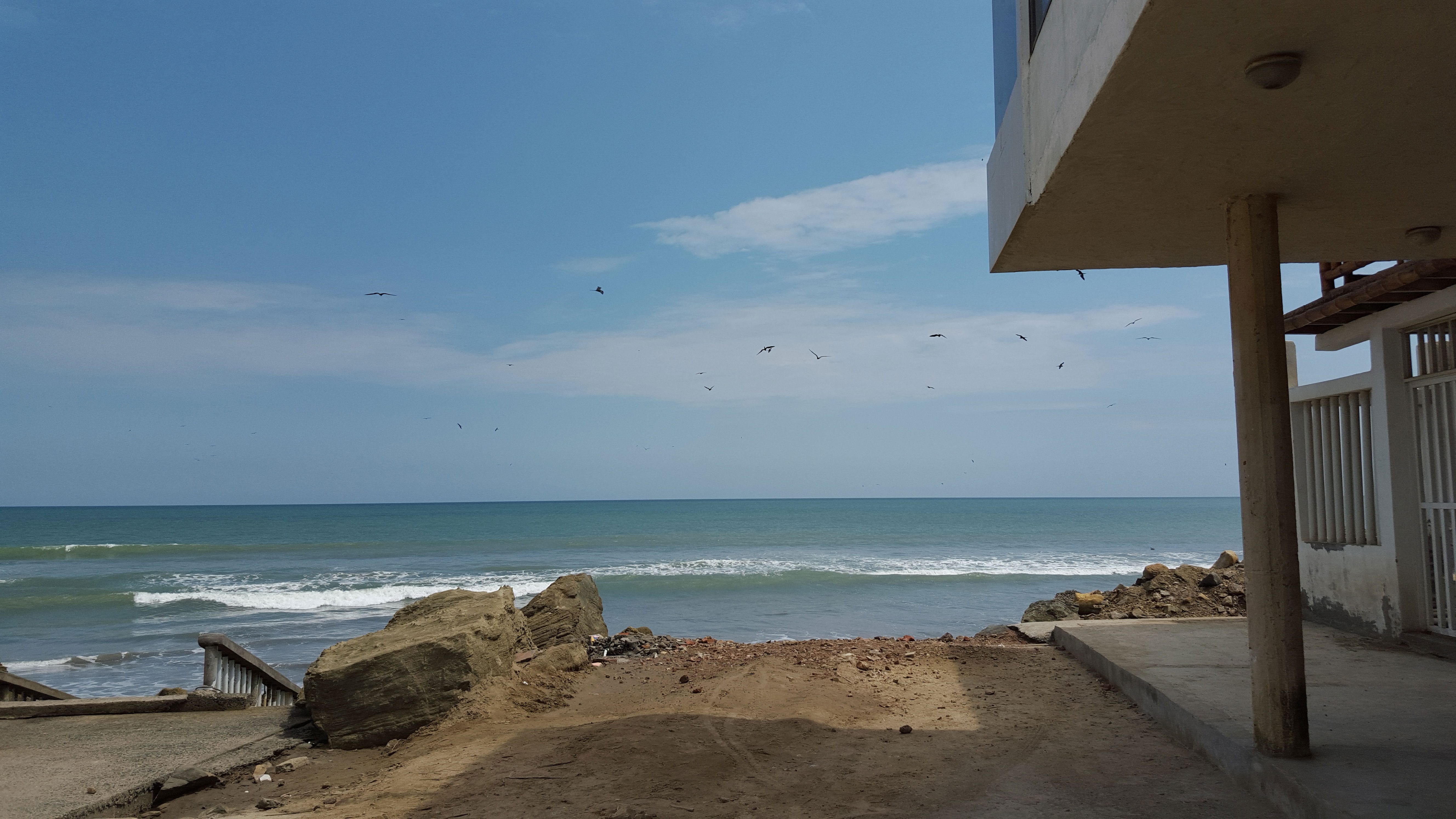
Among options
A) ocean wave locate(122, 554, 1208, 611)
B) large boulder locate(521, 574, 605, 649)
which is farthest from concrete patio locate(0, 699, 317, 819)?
ocean wave locate(122, 554, 1208, 611)

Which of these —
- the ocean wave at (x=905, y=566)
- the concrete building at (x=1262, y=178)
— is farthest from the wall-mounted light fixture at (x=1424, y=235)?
the ocean wave at (x=905, y=566)

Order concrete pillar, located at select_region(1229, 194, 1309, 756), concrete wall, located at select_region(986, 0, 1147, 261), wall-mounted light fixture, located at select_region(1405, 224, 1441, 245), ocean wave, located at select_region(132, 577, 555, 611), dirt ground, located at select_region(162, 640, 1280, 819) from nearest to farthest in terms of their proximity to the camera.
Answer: concrete wall, located at select_region(986, 0, 1147, 261), concrete pillar, located at select_region(1229, 194, 1309, 756), dirt ground, located at select_region(162, 640, 1280, 819), wall-mounted light fixture, located at select_region(1405, 224, 1441, 245), ocean wave, located at select_region(132, 577, 555, 611)

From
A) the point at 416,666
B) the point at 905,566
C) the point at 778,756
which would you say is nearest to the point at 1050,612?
the point at 778,756

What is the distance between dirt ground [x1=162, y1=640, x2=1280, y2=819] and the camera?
459cm

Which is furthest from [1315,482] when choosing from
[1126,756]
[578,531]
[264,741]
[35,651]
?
[578,531]

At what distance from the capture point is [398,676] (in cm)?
655

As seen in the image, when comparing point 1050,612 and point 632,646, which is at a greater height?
point 632,646

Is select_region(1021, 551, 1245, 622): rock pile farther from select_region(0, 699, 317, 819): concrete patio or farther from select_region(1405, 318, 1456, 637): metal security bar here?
select_region(0, 699, 317, 819): concrete patio

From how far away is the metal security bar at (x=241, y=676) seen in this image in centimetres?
743

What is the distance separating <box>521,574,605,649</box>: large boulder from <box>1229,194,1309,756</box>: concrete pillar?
6617mm

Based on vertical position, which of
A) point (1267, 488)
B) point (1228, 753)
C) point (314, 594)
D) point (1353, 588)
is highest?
point (1267, 488)

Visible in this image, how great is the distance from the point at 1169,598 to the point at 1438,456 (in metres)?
3.93

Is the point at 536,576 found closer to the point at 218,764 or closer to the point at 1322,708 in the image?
the point at 218,764

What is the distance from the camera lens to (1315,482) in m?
8.73
